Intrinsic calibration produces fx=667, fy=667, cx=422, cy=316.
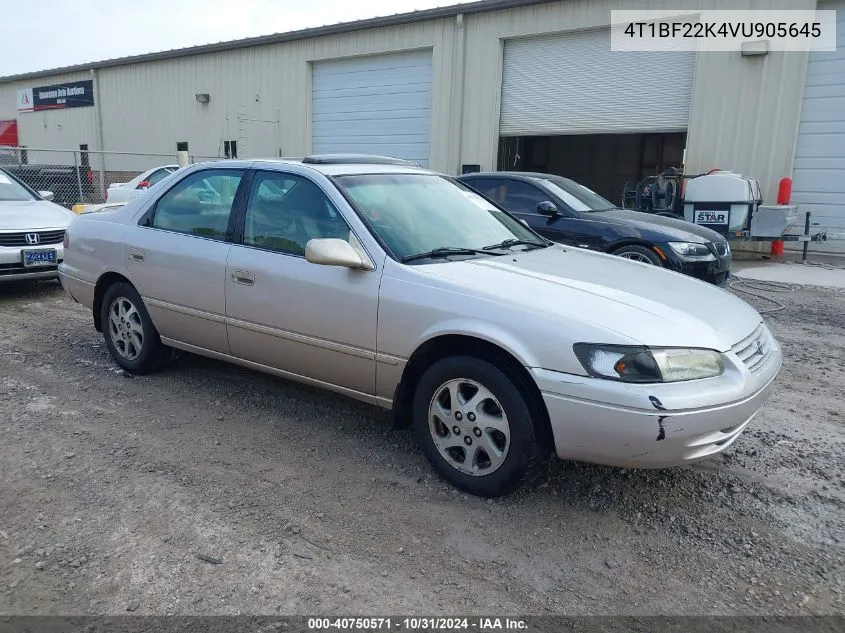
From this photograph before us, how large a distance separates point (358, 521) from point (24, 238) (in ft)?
20.9

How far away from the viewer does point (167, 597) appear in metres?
2.50

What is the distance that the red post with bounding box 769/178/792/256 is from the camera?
40.0 feet

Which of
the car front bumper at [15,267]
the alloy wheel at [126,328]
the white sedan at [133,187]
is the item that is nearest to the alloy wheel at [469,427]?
the alloy wheel at [126,328]

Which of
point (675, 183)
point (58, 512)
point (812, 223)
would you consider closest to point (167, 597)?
point (58, 512)

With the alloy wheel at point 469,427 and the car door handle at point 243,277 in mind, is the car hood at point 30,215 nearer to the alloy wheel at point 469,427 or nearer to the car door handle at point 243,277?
the car door handle at point 243,277

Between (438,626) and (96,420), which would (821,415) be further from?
(96,420)

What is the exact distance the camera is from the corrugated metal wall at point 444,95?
12.6 meters

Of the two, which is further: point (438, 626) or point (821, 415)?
point (821, 415)

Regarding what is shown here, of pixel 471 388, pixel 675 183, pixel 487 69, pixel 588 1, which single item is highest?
pixel 588 1

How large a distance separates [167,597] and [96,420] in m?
1.99

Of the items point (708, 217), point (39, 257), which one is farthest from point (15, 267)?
point (708, 217)

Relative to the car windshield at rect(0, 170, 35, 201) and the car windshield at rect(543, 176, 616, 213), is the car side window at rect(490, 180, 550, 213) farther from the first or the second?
the car windshield at rect(0, 170, 35, 201)

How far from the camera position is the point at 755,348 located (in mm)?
3244

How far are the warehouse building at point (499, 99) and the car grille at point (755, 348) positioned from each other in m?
10.7
